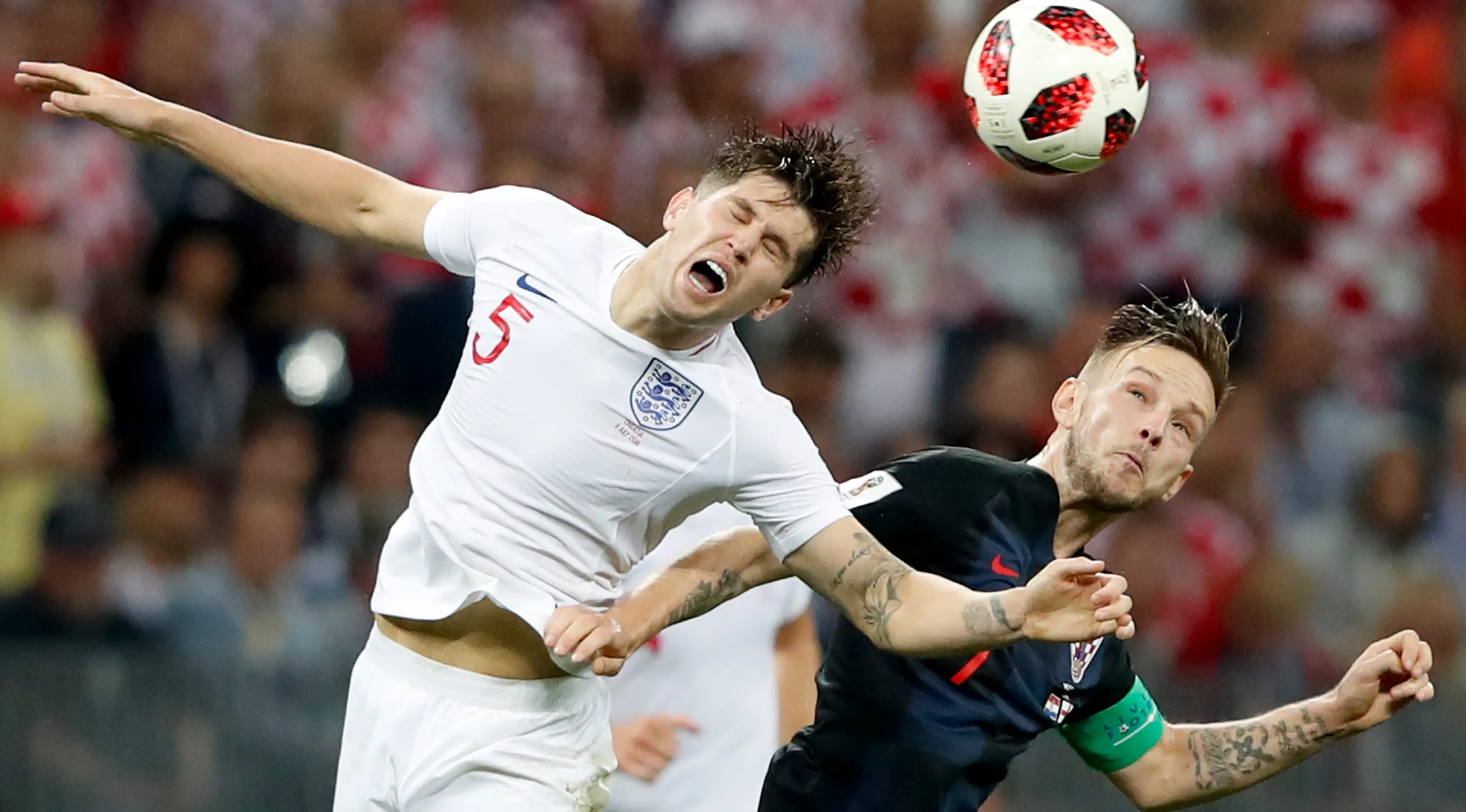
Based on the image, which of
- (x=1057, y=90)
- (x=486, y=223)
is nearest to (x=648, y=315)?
(x=486, y=223)

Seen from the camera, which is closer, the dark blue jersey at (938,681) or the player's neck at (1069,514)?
the dark blue jersey at (938,681)

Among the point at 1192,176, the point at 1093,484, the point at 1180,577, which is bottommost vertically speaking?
the point at 1180,577

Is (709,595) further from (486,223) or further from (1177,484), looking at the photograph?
(1177,484)

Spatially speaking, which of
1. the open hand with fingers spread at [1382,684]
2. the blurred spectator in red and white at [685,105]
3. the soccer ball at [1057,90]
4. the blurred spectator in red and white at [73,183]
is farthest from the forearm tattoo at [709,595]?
the blurred spectator in red and white at [73,183]

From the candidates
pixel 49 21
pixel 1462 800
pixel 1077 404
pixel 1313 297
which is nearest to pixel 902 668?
pixel 1077 404

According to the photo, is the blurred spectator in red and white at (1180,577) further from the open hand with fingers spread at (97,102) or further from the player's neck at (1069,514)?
the open hand with fingers spread at (97,102)

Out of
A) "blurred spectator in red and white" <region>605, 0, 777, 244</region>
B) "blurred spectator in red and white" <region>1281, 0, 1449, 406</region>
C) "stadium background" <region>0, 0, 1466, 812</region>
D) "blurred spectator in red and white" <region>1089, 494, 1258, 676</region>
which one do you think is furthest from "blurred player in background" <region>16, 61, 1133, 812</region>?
"blurred spectator in red and white" <region>1281, 0, 1449, 406</region>

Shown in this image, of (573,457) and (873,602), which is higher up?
(573,457)

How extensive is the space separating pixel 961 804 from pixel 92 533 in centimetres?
416

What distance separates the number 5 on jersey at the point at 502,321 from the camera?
3.71m

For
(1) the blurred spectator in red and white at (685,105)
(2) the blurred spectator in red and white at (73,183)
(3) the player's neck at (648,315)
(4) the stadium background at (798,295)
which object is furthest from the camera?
(1) the blurred spectator in red and white at (685,105)

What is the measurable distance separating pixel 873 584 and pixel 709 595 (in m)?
0.37

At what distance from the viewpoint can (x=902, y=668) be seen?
3.93 meters

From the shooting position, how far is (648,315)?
12.0 feet
